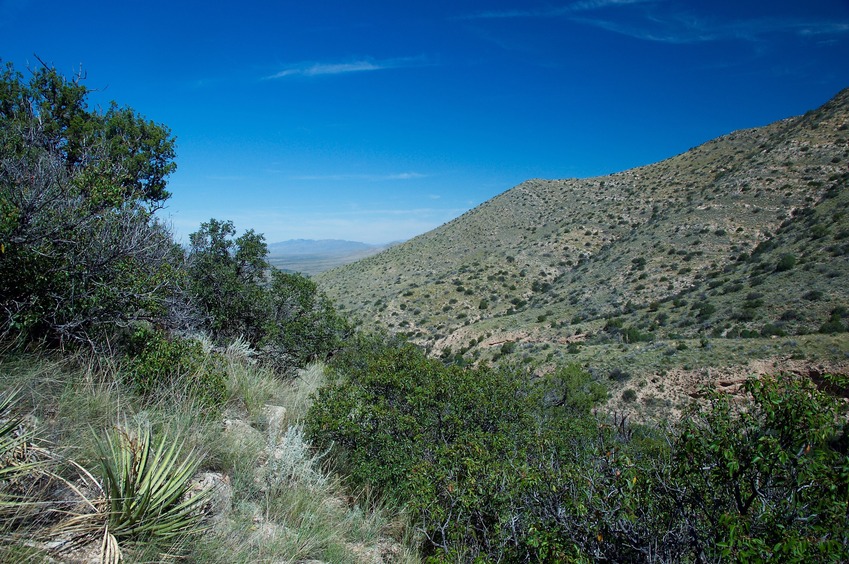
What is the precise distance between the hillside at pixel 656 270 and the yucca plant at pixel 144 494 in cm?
1938

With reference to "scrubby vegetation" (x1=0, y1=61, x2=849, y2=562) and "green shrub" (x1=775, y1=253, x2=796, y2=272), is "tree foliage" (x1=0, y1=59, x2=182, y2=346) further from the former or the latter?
"green shrub" (x1=775, y1=253, x2=796, y2=272)

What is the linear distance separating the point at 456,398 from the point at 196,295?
24.8ft

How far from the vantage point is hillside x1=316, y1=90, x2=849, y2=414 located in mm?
21469

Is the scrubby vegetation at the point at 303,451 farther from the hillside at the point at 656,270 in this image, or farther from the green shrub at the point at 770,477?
the hillside at the point at 656,270

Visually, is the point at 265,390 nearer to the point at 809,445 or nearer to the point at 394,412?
the point at 394,412

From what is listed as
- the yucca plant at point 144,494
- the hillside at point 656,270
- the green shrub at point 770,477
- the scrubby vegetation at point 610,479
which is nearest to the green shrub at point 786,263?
the hillside at point 656,270

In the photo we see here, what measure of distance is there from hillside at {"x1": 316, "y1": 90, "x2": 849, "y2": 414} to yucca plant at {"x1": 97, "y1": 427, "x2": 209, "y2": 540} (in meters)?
19.4

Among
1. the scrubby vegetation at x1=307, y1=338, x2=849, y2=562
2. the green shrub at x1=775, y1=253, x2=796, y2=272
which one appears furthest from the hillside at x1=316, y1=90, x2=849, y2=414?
the scrubby vegetation at x1=307, y1=338, x2=849, y2=562

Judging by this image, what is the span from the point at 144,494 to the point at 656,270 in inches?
1480

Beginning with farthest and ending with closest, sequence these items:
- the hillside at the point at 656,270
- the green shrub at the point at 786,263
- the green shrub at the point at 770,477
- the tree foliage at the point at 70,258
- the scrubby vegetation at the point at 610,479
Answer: the green shrub at the point at 786,263
the hillside at the point at 656,270
the tree foliage at the point at 70,258
the scrubby vegetation at the point at 610,479
the green shrub at the point at 770,477

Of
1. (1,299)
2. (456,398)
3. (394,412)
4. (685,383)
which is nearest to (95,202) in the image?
(1,299)

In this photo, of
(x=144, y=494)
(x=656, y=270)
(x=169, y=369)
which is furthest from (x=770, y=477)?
(x=656, y=270)

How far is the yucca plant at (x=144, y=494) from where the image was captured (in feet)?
9.59

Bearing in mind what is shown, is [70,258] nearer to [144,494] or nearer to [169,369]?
[169,369]
